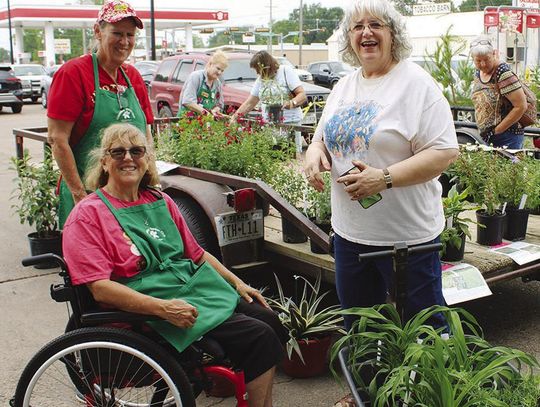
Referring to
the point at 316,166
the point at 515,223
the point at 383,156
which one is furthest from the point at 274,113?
the point at 383,156

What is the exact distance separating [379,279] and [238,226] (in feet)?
4.56

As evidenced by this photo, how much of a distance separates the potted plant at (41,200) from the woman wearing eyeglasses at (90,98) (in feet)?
7.50

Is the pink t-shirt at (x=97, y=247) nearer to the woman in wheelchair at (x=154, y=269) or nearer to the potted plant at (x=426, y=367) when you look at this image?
the woman in wheelchair at (x=154, y=269)

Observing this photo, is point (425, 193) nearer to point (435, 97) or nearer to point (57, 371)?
point (435, 97)

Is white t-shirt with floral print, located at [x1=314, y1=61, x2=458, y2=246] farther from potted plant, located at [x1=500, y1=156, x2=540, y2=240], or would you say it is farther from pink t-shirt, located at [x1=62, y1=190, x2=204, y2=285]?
potted plant, located at [x1=500, y1=156, x2=540, y2=240]

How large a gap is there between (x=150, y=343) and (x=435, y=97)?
1.48m

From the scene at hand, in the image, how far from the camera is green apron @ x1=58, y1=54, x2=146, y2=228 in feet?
12.6

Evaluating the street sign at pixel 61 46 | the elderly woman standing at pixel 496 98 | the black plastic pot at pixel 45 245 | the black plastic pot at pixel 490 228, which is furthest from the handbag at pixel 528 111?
the street sign at pixel 61 46

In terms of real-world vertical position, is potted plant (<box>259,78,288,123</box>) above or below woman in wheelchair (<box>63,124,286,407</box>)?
above

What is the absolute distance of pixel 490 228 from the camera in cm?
440

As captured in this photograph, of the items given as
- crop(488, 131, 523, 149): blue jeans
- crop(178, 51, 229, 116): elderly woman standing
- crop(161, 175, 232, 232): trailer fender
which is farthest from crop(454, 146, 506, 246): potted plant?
crop(178, 51, 229, 116): elderly woman standing

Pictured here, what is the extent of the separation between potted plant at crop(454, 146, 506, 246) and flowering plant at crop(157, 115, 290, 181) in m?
1.33

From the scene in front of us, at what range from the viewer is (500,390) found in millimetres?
2219

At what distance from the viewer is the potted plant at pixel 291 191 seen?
14.6ft
